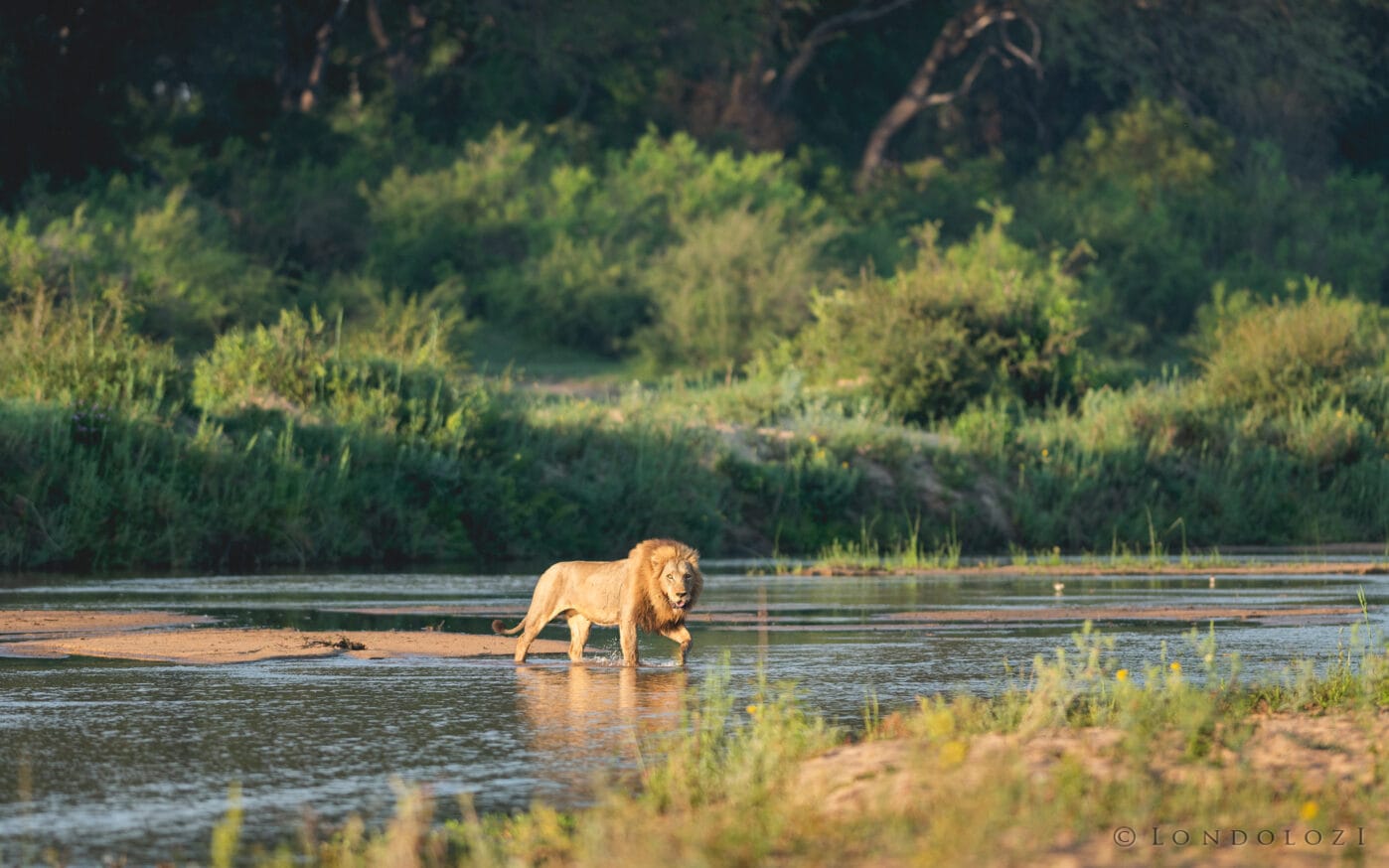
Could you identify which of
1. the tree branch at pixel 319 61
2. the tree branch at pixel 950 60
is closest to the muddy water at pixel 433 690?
the tree branch at pixel 319 61

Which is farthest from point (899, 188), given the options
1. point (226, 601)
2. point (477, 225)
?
point (226, 601)

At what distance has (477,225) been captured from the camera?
52.6 m

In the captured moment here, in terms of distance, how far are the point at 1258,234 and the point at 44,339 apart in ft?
135

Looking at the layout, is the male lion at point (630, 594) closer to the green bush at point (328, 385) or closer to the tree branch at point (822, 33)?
the green bush at point (328, 385)

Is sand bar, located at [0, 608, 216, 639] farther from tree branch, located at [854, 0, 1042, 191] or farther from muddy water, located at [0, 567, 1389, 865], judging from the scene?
tree branch, located at [854, 0, 1042, 191]

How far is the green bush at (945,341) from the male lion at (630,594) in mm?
23825

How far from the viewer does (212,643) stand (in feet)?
47.6

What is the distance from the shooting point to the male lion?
12.7 meters

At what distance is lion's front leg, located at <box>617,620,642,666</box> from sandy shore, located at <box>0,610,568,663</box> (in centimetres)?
133

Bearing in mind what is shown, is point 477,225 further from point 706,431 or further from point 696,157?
point 706,431

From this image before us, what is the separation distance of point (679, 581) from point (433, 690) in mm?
1459

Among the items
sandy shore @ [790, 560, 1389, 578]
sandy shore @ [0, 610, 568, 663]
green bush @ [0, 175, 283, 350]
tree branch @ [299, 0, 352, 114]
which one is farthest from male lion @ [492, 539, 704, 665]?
tree branch @ [299, 0, 352, 114]

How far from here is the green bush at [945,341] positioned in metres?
37.3

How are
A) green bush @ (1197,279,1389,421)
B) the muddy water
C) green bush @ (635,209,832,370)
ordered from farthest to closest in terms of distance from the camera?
green bush @ (635,209,832,370) < green bush @ (1197,279,1389,421) < the muddy water
